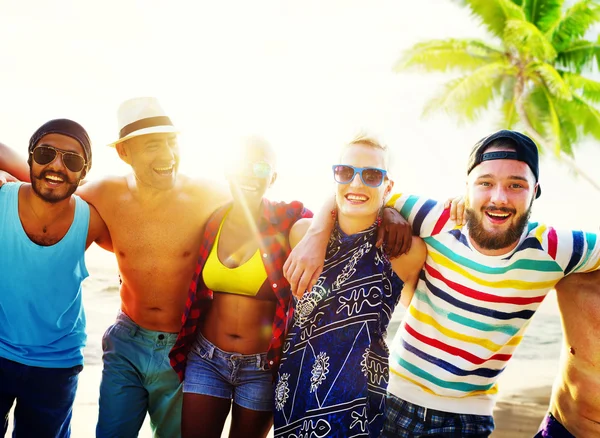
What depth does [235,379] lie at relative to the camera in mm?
3301

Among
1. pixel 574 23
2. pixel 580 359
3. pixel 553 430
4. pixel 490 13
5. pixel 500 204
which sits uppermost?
pixel 490 13

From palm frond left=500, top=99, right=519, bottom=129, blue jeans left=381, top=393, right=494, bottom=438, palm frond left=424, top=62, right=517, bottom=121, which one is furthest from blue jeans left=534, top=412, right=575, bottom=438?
palm frond left=500, top=99, right=519, bottom=129

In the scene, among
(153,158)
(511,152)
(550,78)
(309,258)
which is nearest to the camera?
(309,258)

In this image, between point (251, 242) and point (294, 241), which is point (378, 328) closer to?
point (294, 241)

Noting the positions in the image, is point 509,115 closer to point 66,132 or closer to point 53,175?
point 66,132

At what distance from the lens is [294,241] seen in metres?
3.39

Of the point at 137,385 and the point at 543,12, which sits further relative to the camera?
the point at 543,12

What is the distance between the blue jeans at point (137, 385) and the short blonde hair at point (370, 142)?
202 cm

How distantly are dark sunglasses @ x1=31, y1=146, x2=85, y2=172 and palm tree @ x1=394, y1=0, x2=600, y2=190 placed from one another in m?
19.3

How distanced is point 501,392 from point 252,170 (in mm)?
9622

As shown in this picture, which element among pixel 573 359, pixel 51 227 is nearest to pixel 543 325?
pixel 573 359

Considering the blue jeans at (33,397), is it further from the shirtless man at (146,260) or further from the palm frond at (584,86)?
the palm frond at (584,86)

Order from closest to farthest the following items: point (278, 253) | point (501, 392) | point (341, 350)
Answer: point (341, 350)
point (278, 253)
point (501, 392)

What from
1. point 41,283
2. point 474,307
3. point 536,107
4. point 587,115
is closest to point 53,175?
point 41,283
